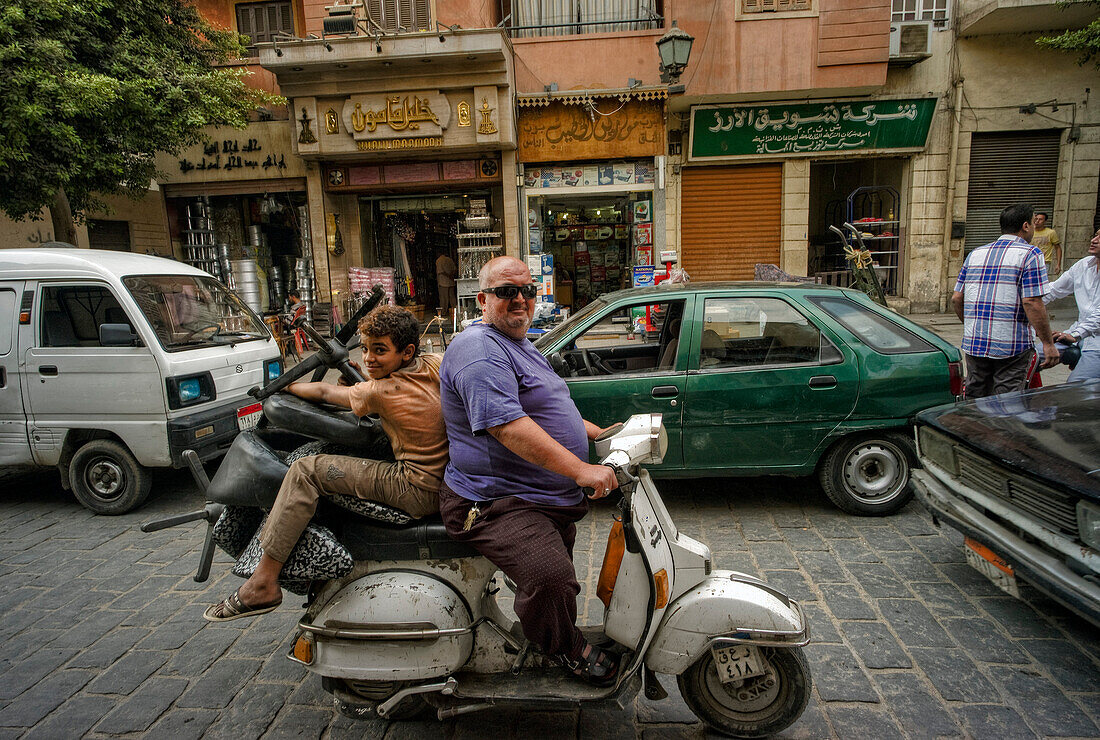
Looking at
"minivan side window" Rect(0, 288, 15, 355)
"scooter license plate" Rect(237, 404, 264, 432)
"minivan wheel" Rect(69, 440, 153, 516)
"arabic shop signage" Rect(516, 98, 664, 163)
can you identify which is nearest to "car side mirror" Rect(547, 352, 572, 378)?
"scooter license plate" Rect(237, 404, 264, 432)

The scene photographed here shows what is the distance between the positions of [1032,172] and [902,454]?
470 inches

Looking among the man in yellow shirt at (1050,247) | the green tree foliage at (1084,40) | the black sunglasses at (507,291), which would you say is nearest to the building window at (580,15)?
the green tree foliage at (1084,40)

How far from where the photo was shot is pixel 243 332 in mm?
6000

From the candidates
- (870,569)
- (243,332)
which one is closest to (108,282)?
(243,332)

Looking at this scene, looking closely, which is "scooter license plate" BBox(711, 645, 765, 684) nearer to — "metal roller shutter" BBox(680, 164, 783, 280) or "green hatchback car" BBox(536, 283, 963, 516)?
"green hatchback car" BBox(536, 283, 963, 516)

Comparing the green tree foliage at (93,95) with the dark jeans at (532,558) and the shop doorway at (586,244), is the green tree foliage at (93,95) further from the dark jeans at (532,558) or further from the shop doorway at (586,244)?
the dark jeans at (532,558)

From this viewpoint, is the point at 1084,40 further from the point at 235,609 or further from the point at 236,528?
the point at 235,609

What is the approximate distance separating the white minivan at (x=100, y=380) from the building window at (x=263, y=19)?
33.9 ft

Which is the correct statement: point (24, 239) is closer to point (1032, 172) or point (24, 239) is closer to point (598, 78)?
point (598, 78)

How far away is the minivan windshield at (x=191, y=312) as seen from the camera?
16.8 ft

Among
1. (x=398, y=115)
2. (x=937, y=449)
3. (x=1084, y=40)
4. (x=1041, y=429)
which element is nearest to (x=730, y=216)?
(x=1084, y=40)

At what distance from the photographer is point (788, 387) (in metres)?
4.18

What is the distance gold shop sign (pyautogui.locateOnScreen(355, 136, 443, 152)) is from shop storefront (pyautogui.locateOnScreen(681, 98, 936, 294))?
5127 mm

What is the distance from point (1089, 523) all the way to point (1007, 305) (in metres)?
2.90
